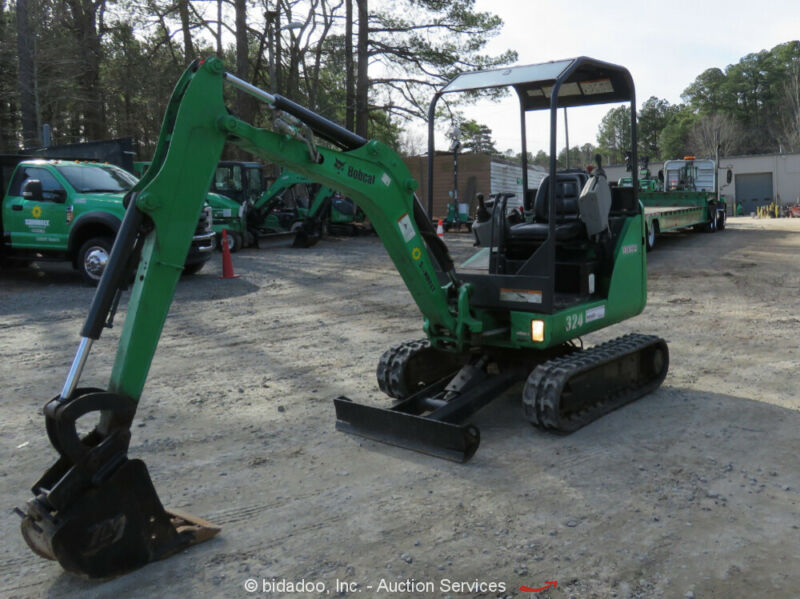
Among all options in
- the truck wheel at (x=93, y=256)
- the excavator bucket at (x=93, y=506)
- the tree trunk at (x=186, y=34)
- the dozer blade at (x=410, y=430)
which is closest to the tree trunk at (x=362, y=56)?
the tree trunk at (x=186, y=34)

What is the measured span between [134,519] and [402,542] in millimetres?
1269

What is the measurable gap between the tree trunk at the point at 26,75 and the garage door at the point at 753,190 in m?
46.5

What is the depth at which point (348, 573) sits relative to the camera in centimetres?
338

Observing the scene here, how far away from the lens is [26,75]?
21.9 m

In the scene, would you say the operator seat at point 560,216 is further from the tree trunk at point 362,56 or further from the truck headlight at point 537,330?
the tree trunk at point 362,56

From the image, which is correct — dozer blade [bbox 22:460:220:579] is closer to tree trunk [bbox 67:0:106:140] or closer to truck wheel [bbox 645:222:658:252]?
truck wheel [bbox 645:222:658:252]

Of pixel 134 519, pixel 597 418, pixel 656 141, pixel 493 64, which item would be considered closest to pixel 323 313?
pixel 597 418

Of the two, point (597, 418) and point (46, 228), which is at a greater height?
point (46, 228)

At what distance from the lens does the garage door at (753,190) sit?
5238 cm

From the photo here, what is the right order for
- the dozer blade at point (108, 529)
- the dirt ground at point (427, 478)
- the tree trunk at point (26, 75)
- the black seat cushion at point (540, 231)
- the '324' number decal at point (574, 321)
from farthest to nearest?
the tree trunk at point (26, 75) < the black seat cushion at point (540, 231) < the '324' number decal at point (574, 321) < the dirt ground at point (427, 478) < the dozer blade at point (108, 529)

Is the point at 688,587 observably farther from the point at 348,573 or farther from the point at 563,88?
the point at 563,88

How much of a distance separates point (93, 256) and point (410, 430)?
31.2 ft

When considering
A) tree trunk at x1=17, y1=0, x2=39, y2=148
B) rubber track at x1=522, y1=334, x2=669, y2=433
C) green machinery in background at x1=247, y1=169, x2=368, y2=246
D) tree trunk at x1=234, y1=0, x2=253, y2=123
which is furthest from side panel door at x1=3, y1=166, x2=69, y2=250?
rubber track at x1=522, y1=334, x2=669, y2=433

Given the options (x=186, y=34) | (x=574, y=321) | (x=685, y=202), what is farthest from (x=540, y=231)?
(x=186, y=34)
